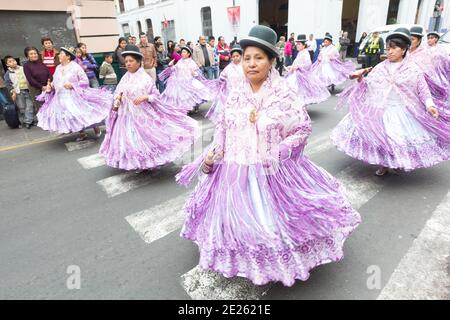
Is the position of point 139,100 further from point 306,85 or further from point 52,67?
point 306,85

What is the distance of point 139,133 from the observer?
16.1 ft

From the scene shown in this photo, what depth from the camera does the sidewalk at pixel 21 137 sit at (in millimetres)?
7105

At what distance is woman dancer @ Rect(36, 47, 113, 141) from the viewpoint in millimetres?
6473

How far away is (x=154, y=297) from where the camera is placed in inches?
106

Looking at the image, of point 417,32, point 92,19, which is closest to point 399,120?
point 417,32

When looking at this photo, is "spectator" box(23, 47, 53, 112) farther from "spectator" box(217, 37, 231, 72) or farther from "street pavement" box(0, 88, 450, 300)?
"spectator" box(217, 37, 231, 72)

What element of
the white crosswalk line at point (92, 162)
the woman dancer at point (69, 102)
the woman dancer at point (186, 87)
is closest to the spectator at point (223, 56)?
the woman dancer at point (186, 87)

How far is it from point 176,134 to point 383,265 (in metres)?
3.40

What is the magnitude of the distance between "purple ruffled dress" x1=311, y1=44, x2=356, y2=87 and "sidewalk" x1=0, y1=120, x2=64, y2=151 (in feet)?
25.9

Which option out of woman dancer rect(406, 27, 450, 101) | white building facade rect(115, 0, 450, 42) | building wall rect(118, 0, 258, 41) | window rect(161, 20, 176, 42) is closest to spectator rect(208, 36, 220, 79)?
woman dancer rect(406, 27, 450, 101)

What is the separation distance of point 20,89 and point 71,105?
2.73 m

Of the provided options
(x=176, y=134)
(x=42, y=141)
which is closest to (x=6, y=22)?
(x=42, y=141)

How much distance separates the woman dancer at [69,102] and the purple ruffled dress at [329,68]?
6.95m

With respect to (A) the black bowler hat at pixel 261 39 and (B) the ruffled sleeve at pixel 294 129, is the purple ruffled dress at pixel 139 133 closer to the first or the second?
(B) the ruffled sleeve at pixel 294 129
